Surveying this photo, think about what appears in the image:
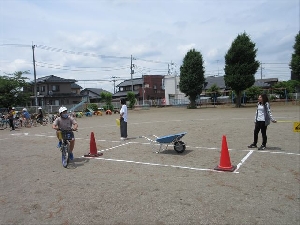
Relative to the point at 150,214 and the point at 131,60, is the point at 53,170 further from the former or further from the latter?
the point at 131,60

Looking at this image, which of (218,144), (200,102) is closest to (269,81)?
(200,102)

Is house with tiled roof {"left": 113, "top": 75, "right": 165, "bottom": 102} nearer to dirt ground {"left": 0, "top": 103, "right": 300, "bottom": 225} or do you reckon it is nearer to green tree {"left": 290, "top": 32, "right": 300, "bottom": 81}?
green tree {"left": 290, "top": 32, "right": 300, "bottom": 81}

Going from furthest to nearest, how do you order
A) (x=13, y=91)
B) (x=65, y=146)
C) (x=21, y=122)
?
(x=13, y=91)
(x=21, y=122)
(x=65, y=146)

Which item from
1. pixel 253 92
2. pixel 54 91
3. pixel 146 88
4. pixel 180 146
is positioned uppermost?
pixel 146 88

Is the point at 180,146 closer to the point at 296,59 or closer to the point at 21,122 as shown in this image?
the point at 21,122

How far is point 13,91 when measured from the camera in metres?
30.8

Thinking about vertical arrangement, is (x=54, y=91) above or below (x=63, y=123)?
above

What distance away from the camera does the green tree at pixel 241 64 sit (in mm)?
34344

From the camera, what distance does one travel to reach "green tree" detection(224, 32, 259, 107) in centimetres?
3434

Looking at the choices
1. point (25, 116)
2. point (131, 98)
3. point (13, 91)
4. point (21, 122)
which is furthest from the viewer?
point (131, 98)

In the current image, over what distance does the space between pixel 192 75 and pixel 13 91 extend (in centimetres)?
2447

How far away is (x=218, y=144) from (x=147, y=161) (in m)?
3.31

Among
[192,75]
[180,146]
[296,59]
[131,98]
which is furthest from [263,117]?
[131,98]

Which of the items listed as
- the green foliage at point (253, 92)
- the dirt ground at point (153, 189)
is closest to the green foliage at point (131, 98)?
the green foliage at point (253, 92)
